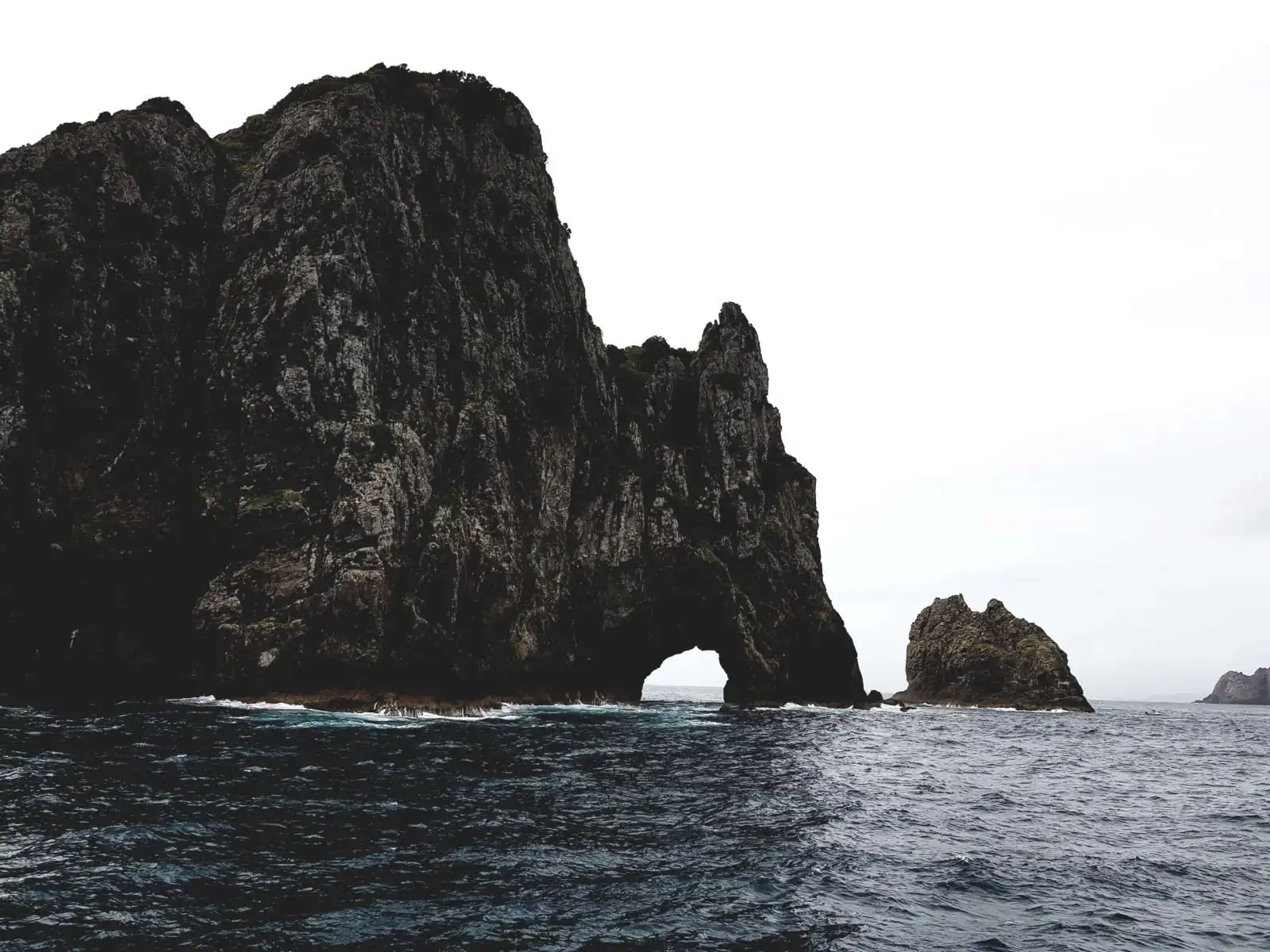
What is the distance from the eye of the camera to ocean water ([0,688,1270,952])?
12875 mm

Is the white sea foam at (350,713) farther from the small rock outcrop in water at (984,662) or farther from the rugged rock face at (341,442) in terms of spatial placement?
the small rock outcrop in water at (984,662)

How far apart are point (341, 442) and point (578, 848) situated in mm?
46167

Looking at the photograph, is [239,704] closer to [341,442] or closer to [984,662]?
[341,442]

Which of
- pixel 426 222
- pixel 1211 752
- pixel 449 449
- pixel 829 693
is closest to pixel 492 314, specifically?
pixel 426 222

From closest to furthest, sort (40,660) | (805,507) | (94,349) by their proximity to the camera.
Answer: (40,660) < (94,349) < (805,507)

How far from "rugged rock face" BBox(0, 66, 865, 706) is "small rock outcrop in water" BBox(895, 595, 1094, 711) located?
2460 centimetres

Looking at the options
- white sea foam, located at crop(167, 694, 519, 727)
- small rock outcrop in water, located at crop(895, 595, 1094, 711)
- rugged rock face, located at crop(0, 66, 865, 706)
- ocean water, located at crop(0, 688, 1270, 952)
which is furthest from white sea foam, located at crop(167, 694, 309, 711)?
small rock outcrop in water, located at crop(895, 595, 1094, 711)

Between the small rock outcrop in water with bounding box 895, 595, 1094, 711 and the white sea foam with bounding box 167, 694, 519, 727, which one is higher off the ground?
the small rock outcrop in water with bounding box 895, 595, 1094, 711

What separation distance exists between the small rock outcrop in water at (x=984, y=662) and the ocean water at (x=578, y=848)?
72036 mm

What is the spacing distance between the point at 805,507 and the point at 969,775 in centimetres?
6868

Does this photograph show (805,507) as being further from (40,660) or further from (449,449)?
(40,660)

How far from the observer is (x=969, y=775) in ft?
112

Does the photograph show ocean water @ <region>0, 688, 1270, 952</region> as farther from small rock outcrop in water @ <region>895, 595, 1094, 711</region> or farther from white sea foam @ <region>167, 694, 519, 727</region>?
small rock outcrop in water @ <region>895, 595, 1094, 711</region>

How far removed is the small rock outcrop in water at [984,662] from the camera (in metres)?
102
